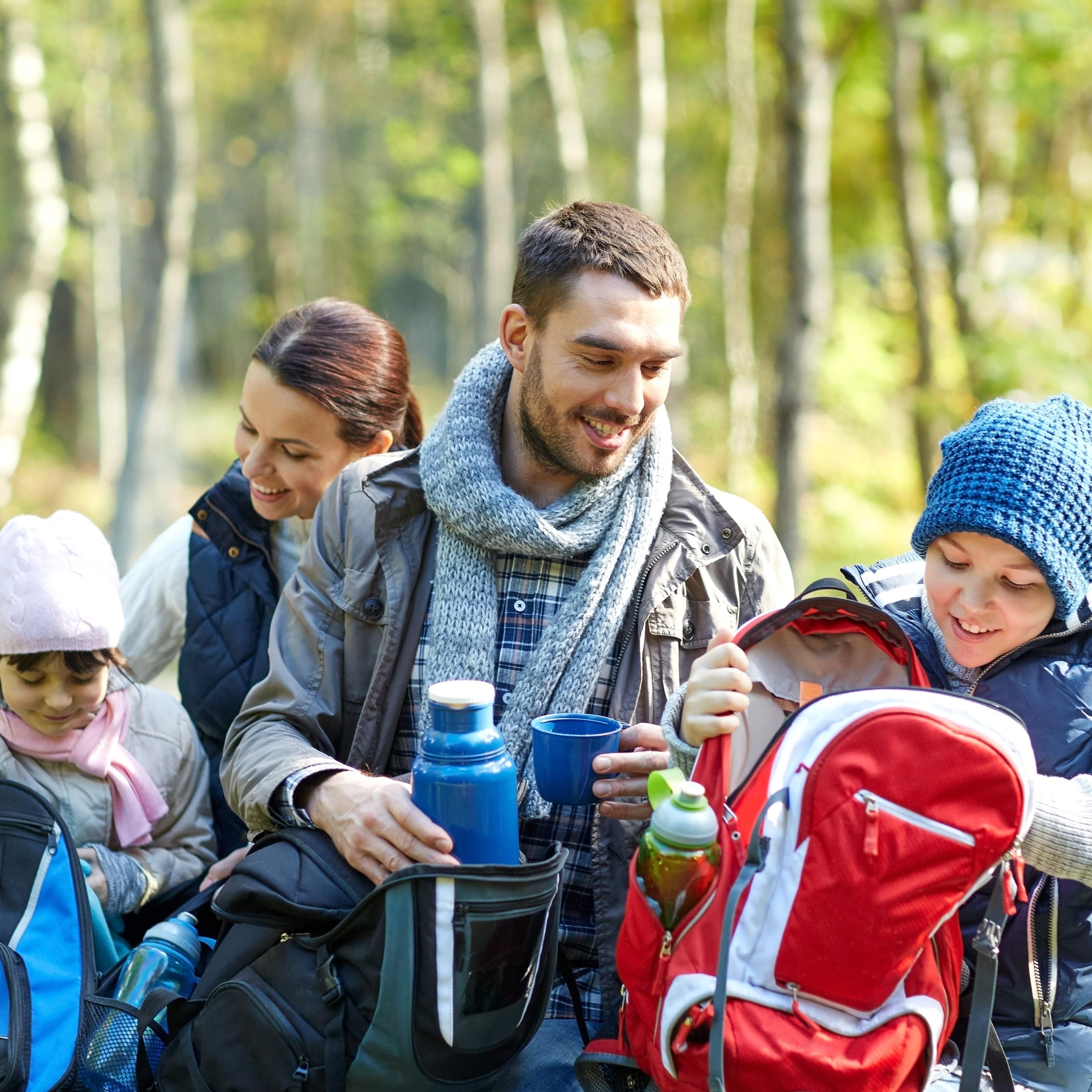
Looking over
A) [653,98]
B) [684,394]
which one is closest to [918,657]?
[684,394]

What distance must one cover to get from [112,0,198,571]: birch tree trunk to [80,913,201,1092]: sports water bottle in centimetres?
676

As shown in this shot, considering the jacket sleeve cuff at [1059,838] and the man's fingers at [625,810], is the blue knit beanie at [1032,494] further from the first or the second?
the man's fingers at [625,810]

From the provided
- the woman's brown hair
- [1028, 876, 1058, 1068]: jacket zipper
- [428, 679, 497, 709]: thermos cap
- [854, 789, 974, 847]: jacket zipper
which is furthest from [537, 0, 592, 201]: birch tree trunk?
[854, 789, 974, 847]: jacket zipper

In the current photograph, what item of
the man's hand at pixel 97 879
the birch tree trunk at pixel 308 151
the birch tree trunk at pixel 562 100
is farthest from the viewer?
the birch tree trunk at pixel 308 151

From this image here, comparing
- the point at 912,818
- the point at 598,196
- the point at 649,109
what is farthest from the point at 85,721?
the point at 598,196

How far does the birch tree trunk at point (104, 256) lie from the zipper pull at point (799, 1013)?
1554 centimetres

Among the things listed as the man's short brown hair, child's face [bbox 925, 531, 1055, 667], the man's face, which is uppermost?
the man's short brown hair

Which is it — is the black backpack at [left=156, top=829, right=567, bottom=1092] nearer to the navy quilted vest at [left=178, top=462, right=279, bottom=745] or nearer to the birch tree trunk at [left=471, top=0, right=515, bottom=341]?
the navy quilted vest at [left=178, top=462, right=279, bottom=745]

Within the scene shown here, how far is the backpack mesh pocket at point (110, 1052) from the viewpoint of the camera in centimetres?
219

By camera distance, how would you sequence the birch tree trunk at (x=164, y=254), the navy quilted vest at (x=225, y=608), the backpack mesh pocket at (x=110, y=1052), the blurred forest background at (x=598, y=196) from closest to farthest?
the backpack mesh pocket at (x=110, y=1052)
the navy quilted vest at (x=225, y=608)
the birch tree trunk at (x=164, y=254)
the blurred forest background at (x=598, y=196)

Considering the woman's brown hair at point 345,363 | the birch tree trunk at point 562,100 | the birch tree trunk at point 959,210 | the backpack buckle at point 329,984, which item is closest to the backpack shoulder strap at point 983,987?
the backpack buckle at point 329,984

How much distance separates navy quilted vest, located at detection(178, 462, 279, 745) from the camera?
3.07 meters

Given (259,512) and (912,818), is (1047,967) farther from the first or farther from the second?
(259,512)

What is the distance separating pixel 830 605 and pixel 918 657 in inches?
9.6
